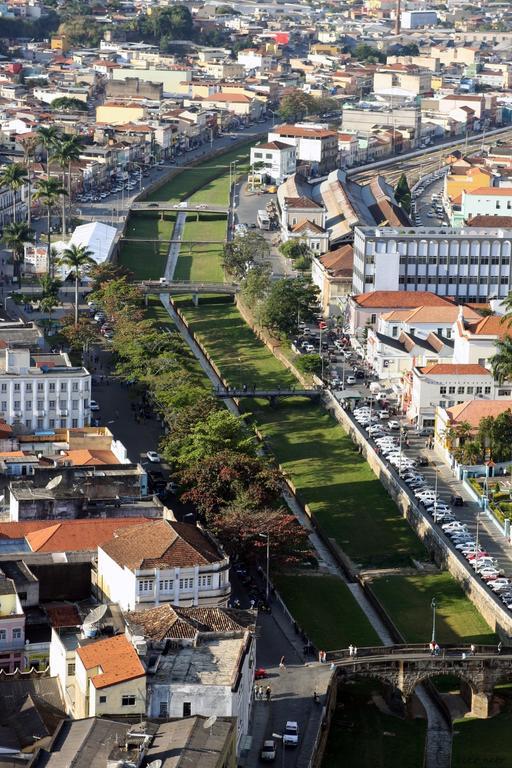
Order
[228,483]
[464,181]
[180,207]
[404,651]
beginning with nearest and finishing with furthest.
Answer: [404,651] → [228,483] → [180,207] → [464,181]

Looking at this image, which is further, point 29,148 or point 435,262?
point 29,148

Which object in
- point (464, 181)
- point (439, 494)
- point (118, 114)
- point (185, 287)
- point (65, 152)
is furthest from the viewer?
point (118, 114)

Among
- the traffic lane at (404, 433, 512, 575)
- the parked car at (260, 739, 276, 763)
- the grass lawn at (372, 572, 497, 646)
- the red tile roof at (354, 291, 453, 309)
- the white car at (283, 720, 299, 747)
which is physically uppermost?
the parked car at (260, 739, 276, 763)

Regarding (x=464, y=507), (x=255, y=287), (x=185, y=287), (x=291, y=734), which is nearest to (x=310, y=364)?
(x=255, y=287)

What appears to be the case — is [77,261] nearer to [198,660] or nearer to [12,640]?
[12,640]

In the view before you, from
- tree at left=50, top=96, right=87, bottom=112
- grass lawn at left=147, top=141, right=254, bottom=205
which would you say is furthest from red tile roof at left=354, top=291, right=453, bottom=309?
tree at left=50, top=96, right=87, bottom=112

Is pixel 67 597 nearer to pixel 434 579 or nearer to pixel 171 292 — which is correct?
pixel 434 579

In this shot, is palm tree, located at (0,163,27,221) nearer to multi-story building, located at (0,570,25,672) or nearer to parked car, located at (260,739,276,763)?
multi-story building, located at (0,570,25,672)

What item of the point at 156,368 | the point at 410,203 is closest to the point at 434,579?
the point at 156,368
